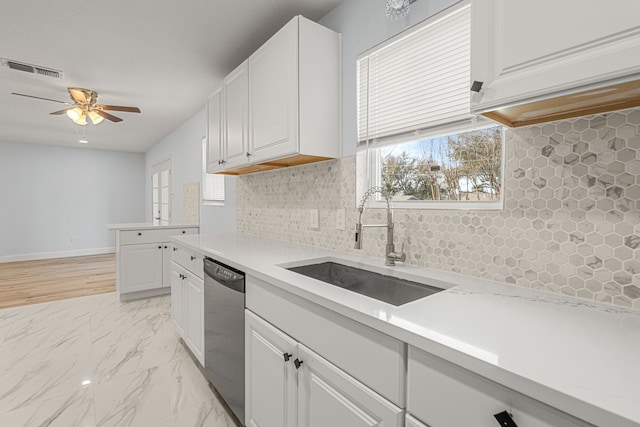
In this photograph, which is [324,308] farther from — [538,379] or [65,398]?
[65,398]

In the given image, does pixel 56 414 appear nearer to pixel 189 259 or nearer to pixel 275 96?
pixel 189 259

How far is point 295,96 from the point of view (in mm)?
1707

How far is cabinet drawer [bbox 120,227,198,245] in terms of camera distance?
3.69m

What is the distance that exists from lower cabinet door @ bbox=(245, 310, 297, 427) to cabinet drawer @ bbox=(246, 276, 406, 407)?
0.06m

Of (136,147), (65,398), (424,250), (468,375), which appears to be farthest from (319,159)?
(136,147)

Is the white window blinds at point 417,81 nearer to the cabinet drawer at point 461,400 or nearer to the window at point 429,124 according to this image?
the window at point 429,124

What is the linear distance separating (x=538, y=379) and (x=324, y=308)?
595mm

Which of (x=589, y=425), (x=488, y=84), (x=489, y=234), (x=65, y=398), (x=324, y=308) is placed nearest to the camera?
(x=589, y=425)

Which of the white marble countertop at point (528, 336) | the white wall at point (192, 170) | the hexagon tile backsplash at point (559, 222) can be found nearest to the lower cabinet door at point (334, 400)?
the white marble countertop at point (528, 336)

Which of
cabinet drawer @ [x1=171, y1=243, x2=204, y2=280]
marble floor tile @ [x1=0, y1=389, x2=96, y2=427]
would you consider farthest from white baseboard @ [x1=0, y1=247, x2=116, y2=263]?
marble floor tile @ [x1=0, y1=389, x2=96, y2=427]

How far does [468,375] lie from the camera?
632mm

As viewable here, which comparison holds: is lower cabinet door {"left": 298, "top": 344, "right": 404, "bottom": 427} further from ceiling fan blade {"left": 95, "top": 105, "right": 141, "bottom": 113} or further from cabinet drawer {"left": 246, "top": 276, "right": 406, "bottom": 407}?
ceiling fan blade {"left": 95, "top": 105, "right": 141, "bottom": 113}

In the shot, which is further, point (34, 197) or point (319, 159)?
point (34, 197)

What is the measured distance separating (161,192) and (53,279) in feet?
7.29
